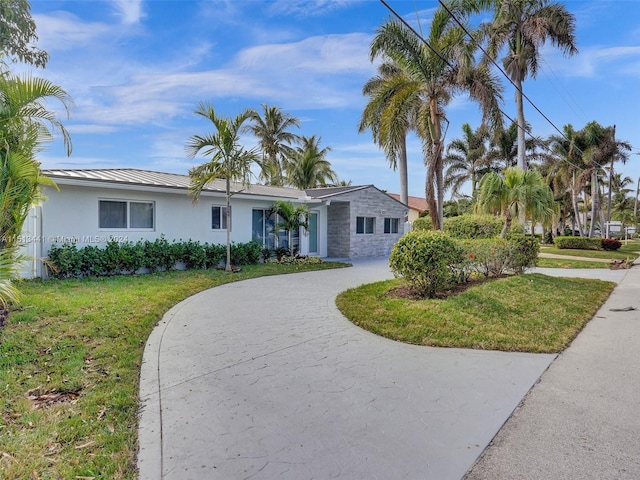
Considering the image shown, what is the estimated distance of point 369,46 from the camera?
13.3 metres

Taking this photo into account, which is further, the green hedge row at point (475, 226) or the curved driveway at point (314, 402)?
the green hedge row at point (475, 226)

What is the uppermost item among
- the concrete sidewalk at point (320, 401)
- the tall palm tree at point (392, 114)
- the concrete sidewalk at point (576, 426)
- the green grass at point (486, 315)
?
the tall palm tree at point (392, 114)

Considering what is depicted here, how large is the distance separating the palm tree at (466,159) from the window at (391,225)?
15.6 m

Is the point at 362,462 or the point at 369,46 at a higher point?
the point at 369,46

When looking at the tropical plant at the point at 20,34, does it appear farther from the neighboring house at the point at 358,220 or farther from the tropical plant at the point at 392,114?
the tropical plant at the point at 392,114

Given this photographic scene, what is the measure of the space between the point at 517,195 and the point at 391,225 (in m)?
10.5

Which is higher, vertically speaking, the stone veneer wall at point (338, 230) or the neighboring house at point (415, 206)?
the neighboring house at point (415, 206)

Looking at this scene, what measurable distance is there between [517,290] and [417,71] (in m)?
8.27

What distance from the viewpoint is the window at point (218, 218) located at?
1395 centimetres

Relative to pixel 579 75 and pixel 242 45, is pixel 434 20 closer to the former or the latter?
pixel 242 45

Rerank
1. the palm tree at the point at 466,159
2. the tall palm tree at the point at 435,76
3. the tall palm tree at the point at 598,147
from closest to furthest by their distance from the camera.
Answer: the tall palm tree at the point at 435,76
the tall palm tree at the point at 598,147
the palm tree at the point at 466,159

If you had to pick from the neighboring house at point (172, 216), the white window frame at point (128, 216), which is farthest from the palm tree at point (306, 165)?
the white window frame at point (128, 216)

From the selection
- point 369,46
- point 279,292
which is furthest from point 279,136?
point 279,292

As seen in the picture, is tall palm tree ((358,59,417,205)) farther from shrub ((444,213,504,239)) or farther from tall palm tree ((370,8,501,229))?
shrub ((444,213,504,239))
